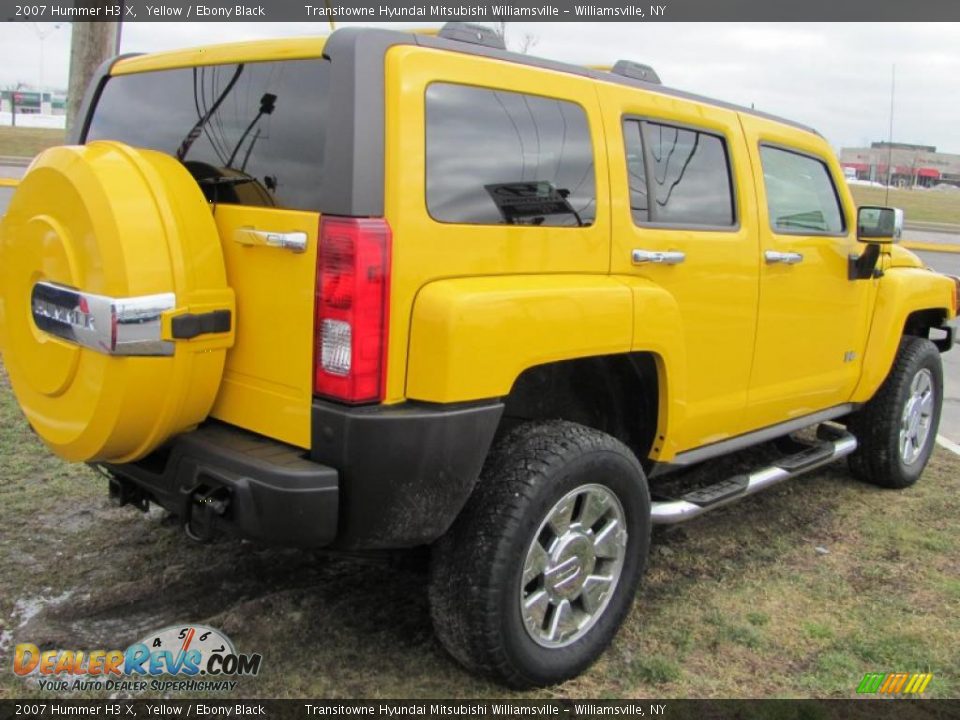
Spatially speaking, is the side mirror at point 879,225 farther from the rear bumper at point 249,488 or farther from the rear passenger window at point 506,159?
the rear bumper at point 249,488

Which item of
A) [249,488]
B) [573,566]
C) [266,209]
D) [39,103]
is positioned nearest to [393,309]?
[266,209]

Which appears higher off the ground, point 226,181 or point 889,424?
point 226,181

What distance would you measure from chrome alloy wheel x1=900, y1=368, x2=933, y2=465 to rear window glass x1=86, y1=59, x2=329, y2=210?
386 cm

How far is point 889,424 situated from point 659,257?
246 cm

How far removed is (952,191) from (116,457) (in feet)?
209

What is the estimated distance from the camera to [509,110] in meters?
2.82

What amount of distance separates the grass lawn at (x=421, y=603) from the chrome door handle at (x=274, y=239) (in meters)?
1.06

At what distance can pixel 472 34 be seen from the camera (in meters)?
2.82

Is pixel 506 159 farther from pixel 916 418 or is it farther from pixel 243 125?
pixel 916 418

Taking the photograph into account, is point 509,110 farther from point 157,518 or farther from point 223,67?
point 157,518

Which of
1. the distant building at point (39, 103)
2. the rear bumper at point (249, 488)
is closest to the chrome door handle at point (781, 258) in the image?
the rear bumper at point (249, 488)

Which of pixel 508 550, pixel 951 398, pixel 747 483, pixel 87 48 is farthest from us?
pixel 951 398

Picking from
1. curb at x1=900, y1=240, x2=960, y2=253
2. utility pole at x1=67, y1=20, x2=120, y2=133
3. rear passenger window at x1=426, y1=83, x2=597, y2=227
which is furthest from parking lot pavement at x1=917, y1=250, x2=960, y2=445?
curb at x1=900, y1=240, x2=960, y2=253

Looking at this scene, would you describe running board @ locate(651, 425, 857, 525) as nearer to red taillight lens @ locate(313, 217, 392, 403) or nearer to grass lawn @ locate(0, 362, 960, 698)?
grass lawn @ locate(0, 362, 960, 698)
